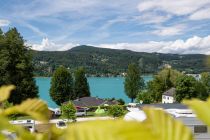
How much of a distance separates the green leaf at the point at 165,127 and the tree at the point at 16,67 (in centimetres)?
3268

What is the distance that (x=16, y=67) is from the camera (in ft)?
108

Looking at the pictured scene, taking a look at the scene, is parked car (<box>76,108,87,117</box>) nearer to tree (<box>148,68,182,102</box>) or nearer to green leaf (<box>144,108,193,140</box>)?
tree (<box>148,68,182,102</box>)

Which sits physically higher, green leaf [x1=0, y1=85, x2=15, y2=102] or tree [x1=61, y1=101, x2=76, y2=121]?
green leaf [x1=0, y1=85, x2=15, y2=102]

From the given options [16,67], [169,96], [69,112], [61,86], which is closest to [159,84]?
[169,96]

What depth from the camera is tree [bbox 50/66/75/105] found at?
163ft

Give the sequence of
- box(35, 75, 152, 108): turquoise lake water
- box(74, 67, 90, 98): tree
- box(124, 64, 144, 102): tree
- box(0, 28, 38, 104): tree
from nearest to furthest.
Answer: box(0, 28, 38, 104): tree, box(74, 67, 90, 98): tree, box(124, 64, 144, 102): tree, box(35, 75, 152, 108): turquoise lake water

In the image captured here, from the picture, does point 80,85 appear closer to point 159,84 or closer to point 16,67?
point 159,84

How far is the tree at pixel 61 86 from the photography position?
49719 millimetres

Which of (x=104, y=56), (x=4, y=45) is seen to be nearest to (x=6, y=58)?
(x=4, y=45)

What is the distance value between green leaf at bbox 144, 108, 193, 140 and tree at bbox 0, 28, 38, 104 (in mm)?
32678

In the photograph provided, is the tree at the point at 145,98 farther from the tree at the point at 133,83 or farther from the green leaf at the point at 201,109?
the green leaf at the point at 201,109

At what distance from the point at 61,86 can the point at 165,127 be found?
49562mm

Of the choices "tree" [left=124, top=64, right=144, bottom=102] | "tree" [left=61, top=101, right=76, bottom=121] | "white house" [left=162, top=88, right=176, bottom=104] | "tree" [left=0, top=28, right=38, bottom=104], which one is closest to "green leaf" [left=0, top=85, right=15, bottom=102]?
"tree" [left=0, top=28, right=38, bottom=104]

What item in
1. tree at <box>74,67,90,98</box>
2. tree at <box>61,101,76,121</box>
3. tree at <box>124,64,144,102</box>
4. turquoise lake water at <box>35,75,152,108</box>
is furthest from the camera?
turquoise lake water at <box>35,75,152,108</box>
